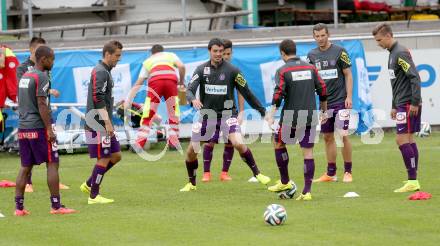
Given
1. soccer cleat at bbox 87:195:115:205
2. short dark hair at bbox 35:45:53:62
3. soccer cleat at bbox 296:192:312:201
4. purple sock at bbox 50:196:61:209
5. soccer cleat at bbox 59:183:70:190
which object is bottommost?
soccer cleat at bbox 59:183:70:190

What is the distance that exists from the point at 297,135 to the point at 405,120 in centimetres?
145

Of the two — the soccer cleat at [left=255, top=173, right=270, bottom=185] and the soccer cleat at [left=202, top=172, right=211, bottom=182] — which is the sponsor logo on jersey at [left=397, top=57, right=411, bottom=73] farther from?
the soccer cleat at [left=202, top=172, right=211, bottom=182]

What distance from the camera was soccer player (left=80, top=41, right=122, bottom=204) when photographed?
1359cm

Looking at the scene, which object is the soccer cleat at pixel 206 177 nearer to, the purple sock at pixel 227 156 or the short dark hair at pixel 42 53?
the purple sock at pixel 227 156

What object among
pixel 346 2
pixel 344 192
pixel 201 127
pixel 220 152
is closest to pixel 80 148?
pixel 220 152

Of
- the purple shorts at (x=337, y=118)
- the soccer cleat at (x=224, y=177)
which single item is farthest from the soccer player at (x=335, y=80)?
the soccer cleat at (x=224, y=177)

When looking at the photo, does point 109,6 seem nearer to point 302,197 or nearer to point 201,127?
point 201,127

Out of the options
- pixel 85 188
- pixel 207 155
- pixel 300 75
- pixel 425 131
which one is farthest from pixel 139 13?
pixel 300 75

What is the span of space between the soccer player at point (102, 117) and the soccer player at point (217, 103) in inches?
56.9

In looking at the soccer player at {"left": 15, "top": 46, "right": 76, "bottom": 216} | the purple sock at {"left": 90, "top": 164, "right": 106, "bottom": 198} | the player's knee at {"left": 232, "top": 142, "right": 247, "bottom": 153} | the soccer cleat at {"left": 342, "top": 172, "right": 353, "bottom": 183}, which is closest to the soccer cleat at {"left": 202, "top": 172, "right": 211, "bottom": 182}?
the player's knee at {"left": 232, "top": 142, "right": 247, "bottom": 153}

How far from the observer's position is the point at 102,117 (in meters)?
13.6

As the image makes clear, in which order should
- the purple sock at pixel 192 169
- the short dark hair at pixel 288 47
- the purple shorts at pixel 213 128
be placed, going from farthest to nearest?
the purple shorts at pixel 213 128 → the purple sock at pixel 192 169 → the short dark hair at pixel 288 47

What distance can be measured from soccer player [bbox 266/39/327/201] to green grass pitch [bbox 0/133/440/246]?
61 centimetres

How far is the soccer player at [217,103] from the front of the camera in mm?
14984
